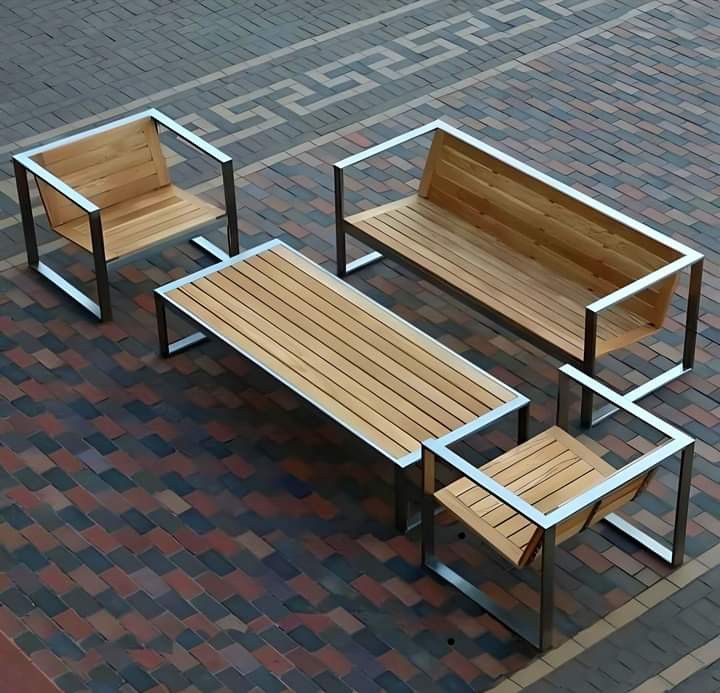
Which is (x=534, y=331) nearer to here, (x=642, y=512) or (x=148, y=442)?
(x=642, y=512)

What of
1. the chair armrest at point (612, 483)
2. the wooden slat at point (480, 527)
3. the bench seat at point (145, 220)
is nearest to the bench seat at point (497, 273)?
the bench seat at point (145, 220)

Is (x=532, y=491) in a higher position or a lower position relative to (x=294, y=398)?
higher

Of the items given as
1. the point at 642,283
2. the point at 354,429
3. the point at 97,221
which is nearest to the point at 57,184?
the point at 97,221

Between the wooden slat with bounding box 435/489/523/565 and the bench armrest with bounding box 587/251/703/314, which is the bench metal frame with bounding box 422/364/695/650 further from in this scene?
the bench armrest with bounding box 587/251/703/314

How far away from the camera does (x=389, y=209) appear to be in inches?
300

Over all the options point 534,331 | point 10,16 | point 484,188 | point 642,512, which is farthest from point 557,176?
point 10,16

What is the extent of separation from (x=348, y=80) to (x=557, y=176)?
1831 mm

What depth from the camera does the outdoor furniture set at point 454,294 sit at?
581 centimetres

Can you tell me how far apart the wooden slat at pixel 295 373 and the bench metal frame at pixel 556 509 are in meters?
0.37

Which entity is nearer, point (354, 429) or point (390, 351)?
point (354, 429)

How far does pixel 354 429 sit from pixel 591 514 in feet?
3.63

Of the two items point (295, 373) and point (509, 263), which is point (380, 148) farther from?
point (295, 373)

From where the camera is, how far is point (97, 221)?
23.5ft

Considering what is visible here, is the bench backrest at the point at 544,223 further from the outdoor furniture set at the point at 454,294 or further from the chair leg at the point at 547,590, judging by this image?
the chair leg at the point at 547,590
